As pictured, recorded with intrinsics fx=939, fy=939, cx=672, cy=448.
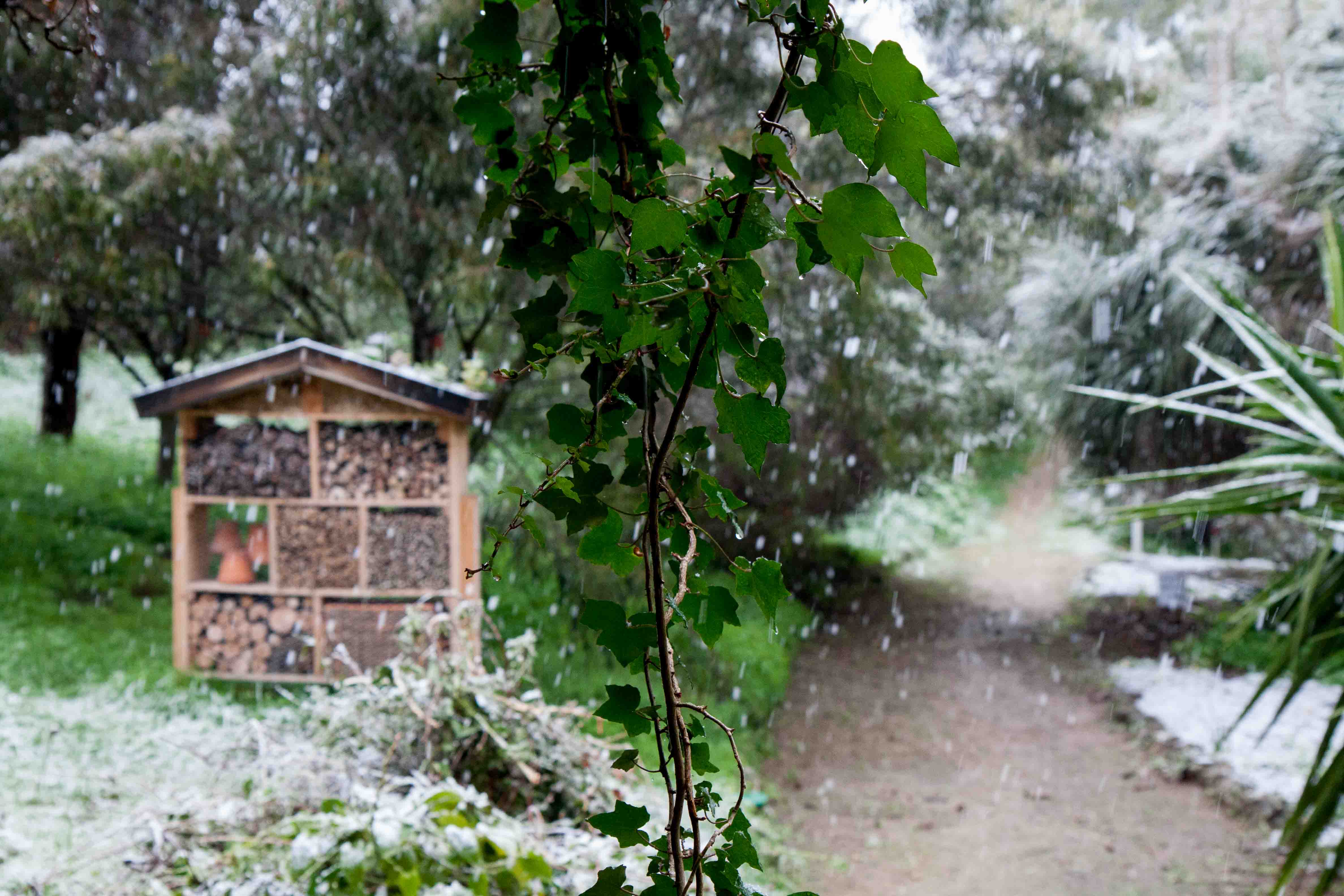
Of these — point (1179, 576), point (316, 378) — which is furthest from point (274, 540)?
point (1179, 576)

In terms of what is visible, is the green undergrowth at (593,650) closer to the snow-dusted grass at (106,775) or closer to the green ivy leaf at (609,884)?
the snow-dusted grass at (106,775)

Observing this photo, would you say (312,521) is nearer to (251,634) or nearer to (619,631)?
(251,634)

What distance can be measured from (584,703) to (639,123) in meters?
4.15

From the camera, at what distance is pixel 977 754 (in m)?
4.92

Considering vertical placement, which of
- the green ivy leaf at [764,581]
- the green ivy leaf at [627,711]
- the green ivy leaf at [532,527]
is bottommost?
the green ivy leaf at [627,711]

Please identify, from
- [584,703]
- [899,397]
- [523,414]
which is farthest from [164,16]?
[899,397]

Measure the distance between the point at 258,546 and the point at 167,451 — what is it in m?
3.84

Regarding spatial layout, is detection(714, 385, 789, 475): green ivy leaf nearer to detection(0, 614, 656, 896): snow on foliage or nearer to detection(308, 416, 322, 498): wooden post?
detection(0, 614, 656, 896): snow on foliage

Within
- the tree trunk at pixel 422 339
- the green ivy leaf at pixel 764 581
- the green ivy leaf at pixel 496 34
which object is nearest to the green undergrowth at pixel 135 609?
the tree trunk at pixel 422 339

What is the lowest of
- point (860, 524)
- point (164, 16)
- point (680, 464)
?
point (860, 524)

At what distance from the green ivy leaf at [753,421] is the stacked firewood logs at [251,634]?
3.91 m

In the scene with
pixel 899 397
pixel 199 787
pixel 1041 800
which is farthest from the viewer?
pixel 899 397

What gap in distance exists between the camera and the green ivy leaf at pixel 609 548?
72 centimetres

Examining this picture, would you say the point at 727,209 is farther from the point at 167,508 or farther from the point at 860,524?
the point at 860,524
